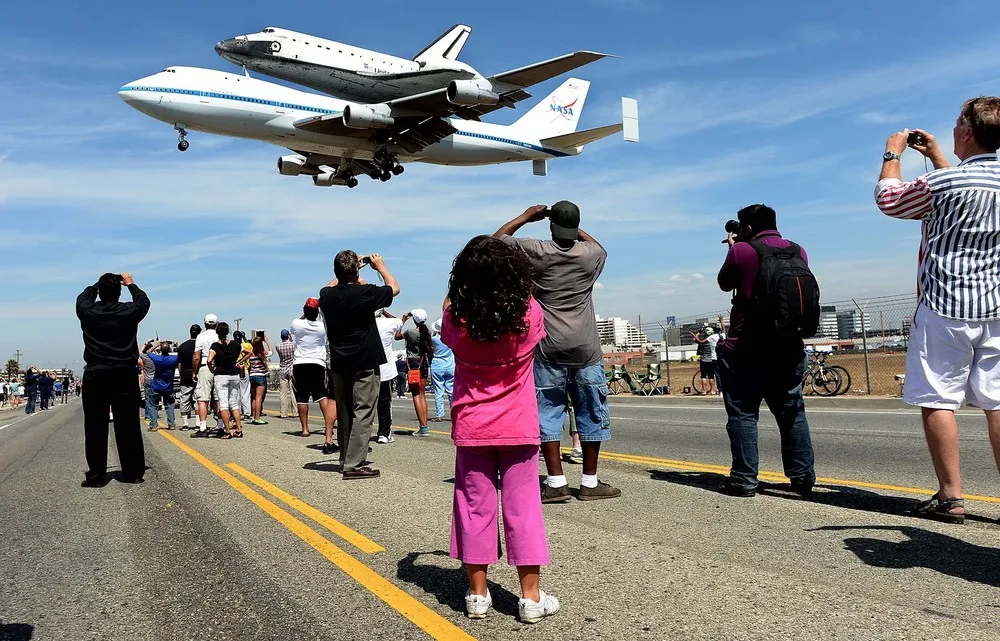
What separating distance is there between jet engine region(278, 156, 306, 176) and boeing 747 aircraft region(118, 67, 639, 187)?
40 mm

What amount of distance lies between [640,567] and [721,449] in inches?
195

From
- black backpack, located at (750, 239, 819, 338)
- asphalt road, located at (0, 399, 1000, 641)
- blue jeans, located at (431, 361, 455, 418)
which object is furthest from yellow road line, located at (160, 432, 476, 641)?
blue jeans, located at (431, 361, 455, 418)

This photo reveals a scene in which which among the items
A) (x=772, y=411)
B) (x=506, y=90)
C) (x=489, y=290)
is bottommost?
(x=772, y=411)

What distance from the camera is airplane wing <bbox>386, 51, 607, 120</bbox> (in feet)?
77.1

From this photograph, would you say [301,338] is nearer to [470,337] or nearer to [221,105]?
[470,337]

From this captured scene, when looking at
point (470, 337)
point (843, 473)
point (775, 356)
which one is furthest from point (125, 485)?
point (843, 473)

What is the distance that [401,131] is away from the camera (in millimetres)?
26969

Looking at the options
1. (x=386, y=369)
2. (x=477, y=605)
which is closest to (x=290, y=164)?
(x=386, y=369)

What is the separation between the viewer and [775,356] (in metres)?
5.16

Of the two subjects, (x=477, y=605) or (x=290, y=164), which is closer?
(x=477, y=605)

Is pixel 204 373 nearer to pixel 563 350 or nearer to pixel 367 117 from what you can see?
pixel 563 350

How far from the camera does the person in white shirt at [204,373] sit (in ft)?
39.0

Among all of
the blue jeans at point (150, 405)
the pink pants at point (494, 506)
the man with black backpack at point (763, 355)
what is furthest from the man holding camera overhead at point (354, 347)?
the blue jeans at point (150, 405)

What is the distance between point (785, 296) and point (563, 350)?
1.51 m
